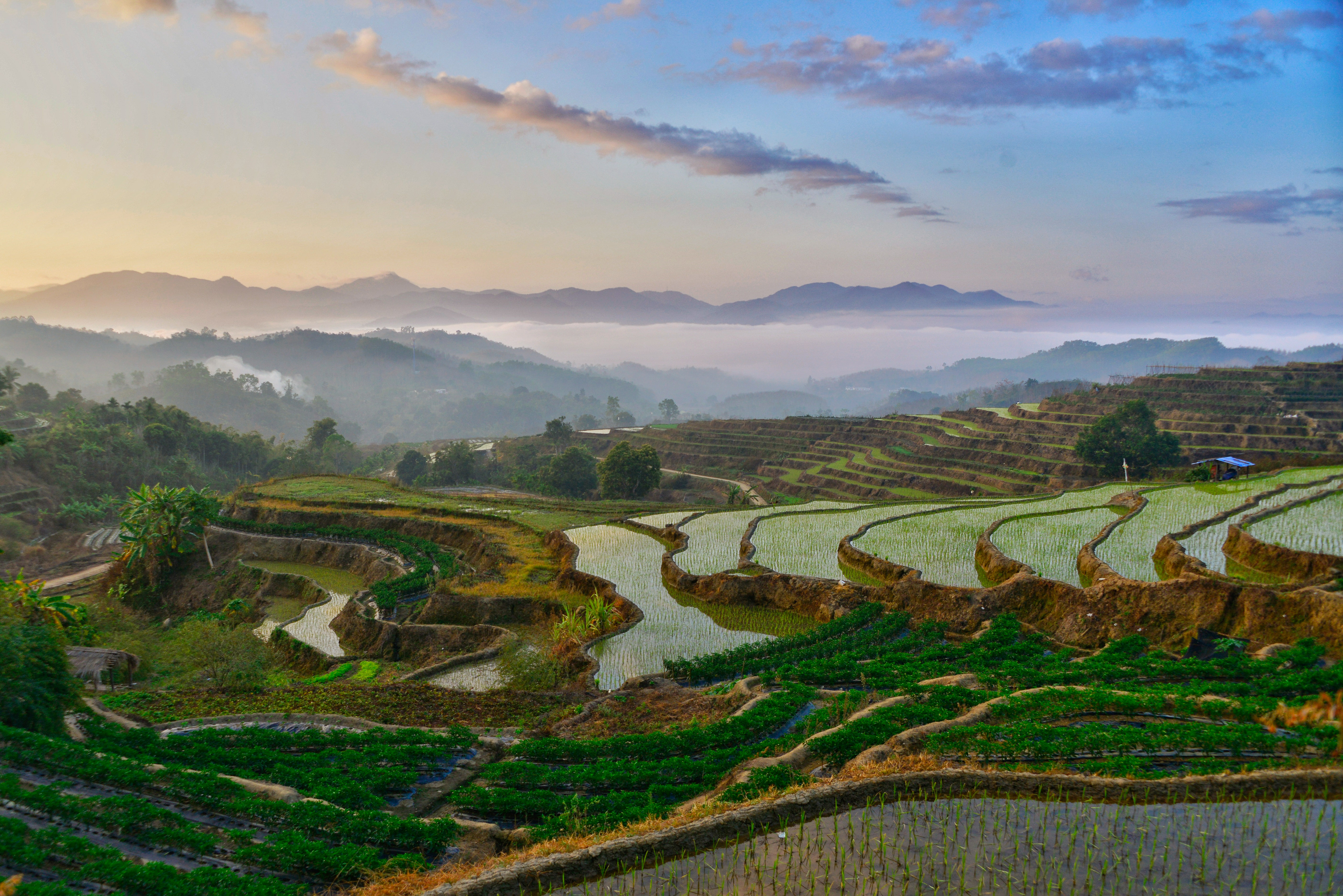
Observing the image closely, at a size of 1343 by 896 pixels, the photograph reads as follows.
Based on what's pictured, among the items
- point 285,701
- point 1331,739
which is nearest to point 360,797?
point 285,701

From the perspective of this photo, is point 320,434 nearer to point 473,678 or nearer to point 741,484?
point 741,484

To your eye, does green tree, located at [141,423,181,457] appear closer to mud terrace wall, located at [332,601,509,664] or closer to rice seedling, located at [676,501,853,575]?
mud terrace wall, located at [332,601,509,664]

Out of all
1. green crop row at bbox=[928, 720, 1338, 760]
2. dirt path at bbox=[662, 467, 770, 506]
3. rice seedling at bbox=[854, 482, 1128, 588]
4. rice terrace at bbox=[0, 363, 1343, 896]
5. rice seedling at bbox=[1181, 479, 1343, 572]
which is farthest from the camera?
dirt path at bbox=[662, 467, 770, 506]

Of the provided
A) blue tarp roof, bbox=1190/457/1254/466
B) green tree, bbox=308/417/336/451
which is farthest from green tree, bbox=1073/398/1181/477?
green tree, bbox=308/417/336/451

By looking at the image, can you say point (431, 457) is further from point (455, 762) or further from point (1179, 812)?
point (1179, 812)

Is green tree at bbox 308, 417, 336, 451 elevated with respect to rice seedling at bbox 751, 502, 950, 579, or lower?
elevated

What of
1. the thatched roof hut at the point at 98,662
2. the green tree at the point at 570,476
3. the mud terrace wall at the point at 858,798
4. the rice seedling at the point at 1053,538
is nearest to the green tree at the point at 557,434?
the green tree at the point at 570,476
